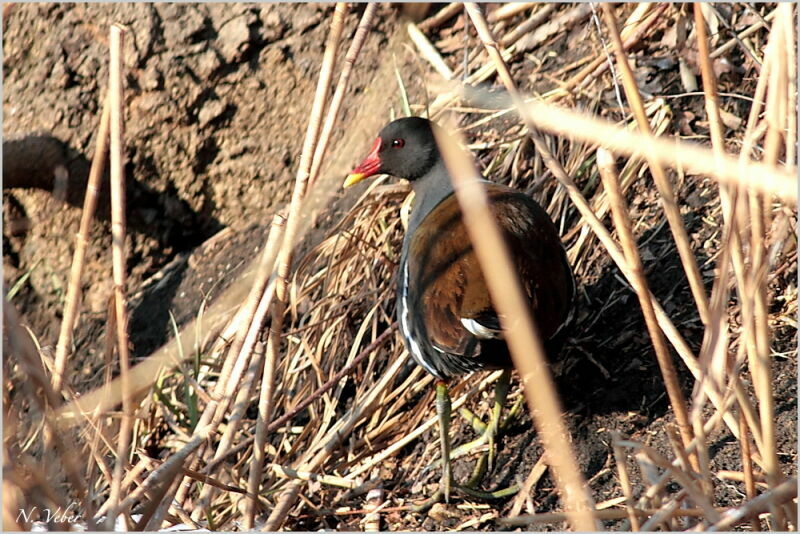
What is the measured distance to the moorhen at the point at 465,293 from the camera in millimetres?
2670

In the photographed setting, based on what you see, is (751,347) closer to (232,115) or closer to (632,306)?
(632,306)

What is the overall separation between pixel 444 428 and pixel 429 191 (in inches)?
39.8

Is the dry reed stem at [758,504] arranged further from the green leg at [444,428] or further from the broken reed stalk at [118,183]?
the green leg at [444,428]

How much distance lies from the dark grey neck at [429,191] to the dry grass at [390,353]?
0.20 meters

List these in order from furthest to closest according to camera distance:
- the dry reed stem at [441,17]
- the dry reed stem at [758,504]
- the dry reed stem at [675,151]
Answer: the dry reed stem at [441,17], the dry reed stem at [758,504], the dry reed stem at [675,151]

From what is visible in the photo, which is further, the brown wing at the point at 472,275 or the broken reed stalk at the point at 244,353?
the brown wing at the point at 472,275

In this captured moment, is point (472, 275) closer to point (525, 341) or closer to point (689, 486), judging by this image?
point (689, 486)

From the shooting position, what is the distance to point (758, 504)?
1479 millimetres

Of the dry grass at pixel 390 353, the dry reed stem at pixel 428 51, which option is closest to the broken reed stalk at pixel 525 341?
the dry grass at pixel 390 353

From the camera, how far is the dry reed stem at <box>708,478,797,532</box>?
1432 millimetres

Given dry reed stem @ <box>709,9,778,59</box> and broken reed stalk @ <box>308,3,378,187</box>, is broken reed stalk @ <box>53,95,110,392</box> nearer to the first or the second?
broken reed stalk @ <box>308,3,378,187</box>

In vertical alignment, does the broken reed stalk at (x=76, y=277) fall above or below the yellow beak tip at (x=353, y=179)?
below

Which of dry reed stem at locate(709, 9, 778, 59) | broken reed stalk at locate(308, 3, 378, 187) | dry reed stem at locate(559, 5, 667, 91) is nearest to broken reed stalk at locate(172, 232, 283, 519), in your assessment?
broken reed stalk at locate(308, 3, 378, 187)

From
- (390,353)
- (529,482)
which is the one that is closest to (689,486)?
(529,482)
